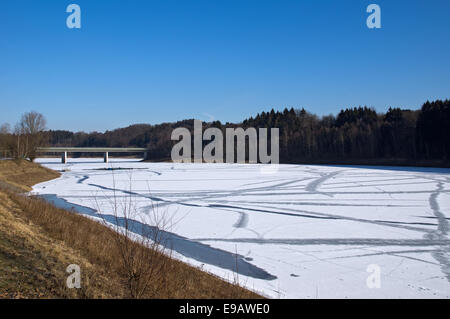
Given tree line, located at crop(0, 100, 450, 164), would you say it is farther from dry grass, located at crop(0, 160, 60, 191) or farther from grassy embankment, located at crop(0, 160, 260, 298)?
grassy embankment, located at crop(0, 160, 260, 298)

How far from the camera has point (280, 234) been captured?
1093cm

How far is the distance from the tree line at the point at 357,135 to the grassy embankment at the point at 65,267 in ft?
117

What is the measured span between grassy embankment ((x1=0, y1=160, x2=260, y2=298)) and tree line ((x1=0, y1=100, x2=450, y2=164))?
35530 millimetres

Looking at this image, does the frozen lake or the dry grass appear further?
the dry grass

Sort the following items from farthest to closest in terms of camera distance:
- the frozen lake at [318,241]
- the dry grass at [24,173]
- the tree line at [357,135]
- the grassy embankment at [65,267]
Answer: the tree line at [357,135], the dry grass at [24,173], the frozen lake at [318,241], the grassy embankment at [65,267]

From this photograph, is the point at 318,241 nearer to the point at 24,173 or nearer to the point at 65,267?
the point at 65,267

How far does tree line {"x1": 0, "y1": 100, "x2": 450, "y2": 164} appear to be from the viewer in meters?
55.1

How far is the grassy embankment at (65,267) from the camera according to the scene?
184 inches

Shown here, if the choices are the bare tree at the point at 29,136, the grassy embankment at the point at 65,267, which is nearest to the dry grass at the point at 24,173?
the bare tree at the point at 29,136

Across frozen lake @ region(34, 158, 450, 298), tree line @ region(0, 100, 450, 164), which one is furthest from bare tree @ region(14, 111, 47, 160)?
frozen lake @ region(34, 158, 450, 298)

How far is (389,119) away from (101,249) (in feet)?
251

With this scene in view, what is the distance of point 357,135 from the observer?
236 ft

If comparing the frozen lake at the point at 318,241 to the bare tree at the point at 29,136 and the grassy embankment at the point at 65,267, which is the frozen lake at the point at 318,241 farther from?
the bare tree at the point at 29,136
